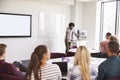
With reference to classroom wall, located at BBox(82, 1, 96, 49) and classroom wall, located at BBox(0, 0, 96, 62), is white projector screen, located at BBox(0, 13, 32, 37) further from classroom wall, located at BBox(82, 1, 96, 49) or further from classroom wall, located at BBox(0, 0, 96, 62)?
classroom wall, located at BBox(82, 1, 96, 49)

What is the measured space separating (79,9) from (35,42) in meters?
2.63

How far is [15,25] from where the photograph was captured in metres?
6.97

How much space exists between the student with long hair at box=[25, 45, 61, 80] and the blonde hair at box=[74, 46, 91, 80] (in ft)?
1.04

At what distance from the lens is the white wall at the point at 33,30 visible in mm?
6855

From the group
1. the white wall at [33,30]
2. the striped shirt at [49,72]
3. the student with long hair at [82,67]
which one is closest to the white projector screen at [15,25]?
the white wall at [33,30]

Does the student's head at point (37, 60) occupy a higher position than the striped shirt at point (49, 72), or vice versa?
the student's head at point (37, 60)

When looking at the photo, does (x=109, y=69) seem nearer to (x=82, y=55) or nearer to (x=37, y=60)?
(x=82, y=55)

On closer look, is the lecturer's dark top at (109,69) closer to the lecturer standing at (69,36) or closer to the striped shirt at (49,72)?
the striped shirt at (49,72)

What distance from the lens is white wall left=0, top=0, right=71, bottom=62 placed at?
6.86 meters

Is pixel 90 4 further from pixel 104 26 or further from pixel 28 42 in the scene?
pixel 28 42

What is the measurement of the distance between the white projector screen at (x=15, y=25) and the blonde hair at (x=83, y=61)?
4.77 m

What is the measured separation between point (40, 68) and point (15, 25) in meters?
4.93

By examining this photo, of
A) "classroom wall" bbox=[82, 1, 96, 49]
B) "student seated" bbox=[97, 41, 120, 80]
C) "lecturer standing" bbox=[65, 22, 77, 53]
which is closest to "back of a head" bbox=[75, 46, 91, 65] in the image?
"student seated" bbox=[97, 41, 120, 80]

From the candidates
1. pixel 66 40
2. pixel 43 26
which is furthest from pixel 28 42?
pixel 66 40
